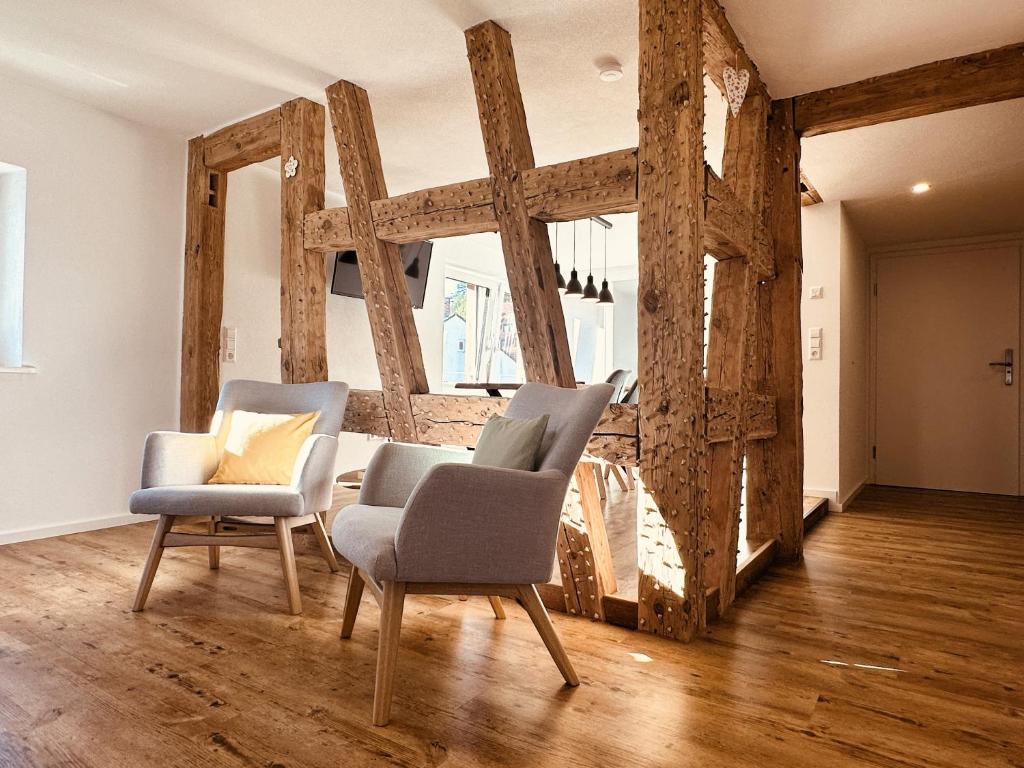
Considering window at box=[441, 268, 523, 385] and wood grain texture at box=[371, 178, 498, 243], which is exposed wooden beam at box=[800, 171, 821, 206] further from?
window at box=[441, 268, 523, 385]

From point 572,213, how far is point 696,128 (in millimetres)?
529

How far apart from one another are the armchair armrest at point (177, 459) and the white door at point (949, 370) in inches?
228

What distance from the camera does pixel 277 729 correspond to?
60.9 inches

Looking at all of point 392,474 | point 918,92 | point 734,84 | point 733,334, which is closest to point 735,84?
point 734,84

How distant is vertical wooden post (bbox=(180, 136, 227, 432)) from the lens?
13.1ft

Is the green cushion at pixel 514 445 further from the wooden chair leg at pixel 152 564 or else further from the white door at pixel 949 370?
the white door at pixel 949 370

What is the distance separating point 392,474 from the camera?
2.18 meters

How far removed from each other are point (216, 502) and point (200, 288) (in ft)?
6.93

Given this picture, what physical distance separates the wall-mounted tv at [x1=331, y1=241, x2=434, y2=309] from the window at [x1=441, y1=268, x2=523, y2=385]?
2.04 ft

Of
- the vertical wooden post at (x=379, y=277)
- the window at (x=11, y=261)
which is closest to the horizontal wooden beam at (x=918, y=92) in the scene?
the vertical wooden post at (x=379, y=277)

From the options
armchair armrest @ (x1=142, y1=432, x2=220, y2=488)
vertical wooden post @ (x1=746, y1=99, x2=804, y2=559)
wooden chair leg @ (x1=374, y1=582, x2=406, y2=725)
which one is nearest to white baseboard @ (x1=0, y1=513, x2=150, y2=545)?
armchair armrest @ (x1=142, y1=432, x2=220, y2=488)

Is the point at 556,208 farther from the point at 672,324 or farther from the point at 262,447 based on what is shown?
the point at 262,447

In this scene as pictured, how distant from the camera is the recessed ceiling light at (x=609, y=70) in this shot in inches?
118

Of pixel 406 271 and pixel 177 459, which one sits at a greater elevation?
pixel 406 271
